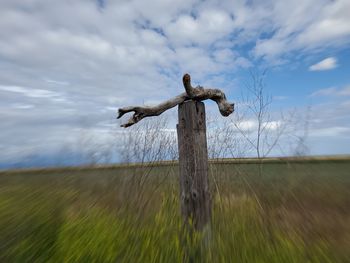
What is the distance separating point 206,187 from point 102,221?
3.69 ft

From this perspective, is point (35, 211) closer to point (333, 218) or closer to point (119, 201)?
point (119, 201)

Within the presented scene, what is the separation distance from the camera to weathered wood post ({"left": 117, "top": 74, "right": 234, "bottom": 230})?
311 centimetres

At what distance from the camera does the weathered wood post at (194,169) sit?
310 cm

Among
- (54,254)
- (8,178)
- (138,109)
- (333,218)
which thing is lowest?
(333,218)

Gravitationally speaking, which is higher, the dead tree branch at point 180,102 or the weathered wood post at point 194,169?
the dead tree branch at point 180,102

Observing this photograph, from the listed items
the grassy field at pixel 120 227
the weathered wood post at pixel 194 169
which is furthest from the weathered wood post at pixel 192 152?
the grassy field at pixel 120 227

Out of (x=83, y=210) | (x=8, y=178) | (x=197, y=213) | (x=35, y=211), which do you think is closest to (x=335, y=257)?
(x=197, y=213)

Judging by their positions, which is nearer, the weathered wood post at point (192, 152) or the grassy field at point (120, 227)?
the grassy field at point (120, 227)

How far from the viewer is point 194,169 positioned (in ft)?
10.3

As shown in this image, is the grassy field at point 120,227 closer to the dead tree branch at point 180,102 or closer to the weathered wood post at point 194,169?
the weathered wood post at point 194,169

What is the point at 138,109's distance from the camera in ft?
10.6

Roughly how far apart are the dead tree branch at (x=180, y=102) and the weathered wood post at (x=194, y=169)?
0.11 meters

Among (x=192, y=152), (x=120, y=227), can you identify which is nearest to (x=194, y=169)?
(x=192, y=152)

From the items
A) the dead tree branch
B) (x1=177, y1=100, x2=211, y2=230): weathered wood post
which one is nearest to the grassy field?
(x1=177, y1=100, x2=211, y2=230): weathered wood post
